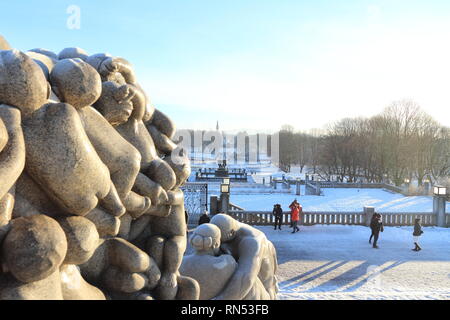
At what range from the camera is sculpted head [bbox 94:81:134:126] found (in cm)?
259

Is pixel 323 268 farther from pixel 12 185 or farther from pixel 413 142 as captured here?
pixel 413 142

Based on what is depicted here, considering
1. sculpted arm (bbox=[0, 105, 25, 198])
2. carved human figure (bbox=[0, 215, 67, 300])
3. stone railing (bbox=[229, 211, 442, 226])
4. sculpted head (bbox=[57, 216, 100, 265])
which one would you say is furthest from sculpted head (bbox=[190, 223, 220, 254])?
stone railing (bbox=[229, 211, 442, 226])

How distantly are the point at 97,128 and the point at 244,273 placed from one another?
2167mm

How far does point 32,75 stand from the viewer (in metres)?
1.93

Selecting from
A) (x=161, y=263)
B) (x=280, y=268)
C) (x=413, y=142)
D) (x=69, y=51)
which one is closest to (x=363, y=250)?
(x=280, y=268)

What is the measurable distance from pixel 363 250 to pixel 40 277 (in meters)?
10.9

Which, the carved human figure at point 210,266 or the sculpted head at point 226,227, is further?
the sculpted head at point 226,227

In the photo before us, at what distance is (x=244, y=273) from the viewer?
3824mm

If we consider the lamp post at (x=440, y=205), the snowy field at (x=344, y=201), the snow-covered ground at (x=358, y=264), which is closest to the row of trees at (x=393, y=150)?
the snowy field at (x=344, y=201)

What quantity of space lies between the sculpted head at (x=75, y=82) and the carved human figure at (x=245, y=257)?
2.36 metres

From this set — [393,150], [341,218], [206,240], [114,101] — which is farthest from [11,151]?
[393,150]

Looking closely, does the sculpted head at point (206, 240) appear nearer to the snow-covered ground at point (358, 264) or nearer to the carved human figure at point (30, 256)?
the carved human figure at point (30, 256)

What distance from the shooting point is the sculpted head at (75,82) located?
2.17 metres

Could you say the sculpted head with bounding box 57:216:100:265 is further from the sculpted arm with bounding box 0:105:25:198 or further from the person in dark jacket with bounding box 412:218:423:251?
the person in dark jacket with bounding box 412:218:423:251
